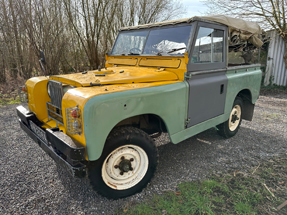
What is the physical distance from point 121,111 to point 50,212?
1458mm

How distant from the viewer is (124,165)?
2.54 m

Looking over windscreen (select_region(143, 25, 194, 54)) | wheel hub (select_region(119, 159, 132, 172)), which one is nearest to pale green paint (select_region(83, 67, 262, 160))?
wheel hub (select_region(119, 159, 132, 172))

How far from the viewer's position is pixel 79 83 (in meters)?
2.53

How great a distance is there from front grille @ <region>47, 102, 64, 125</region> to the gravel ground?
34.6 inches

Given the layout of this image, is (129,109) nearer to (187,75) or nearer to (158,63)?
(187,75)

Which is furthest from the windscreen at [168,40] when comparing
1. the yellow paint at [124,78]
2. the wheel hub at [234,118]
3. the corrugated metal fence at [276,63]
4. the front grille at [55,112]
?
the corrugated metal fence at [276,63]

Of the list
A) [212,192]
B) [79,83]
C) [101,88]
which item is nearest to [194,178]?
[212,192]

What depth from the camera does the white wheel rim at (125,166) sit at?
2.48 meters

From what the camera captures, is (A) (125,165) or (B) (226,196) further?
(B) (226,196)

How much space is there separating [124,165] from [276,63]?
31.8 ft

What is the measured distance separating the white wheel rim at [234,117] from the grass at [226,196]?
139 cm

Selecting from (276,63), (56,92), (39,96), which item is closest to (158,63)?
(56,92)

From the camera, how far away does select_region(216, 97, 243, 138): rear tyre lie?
4273 millimetres

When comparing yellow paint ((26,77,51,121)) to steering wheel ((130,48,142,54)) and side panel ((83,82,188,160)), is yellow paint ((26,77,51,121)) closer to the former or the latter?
side panel ((83,82,188,160))
